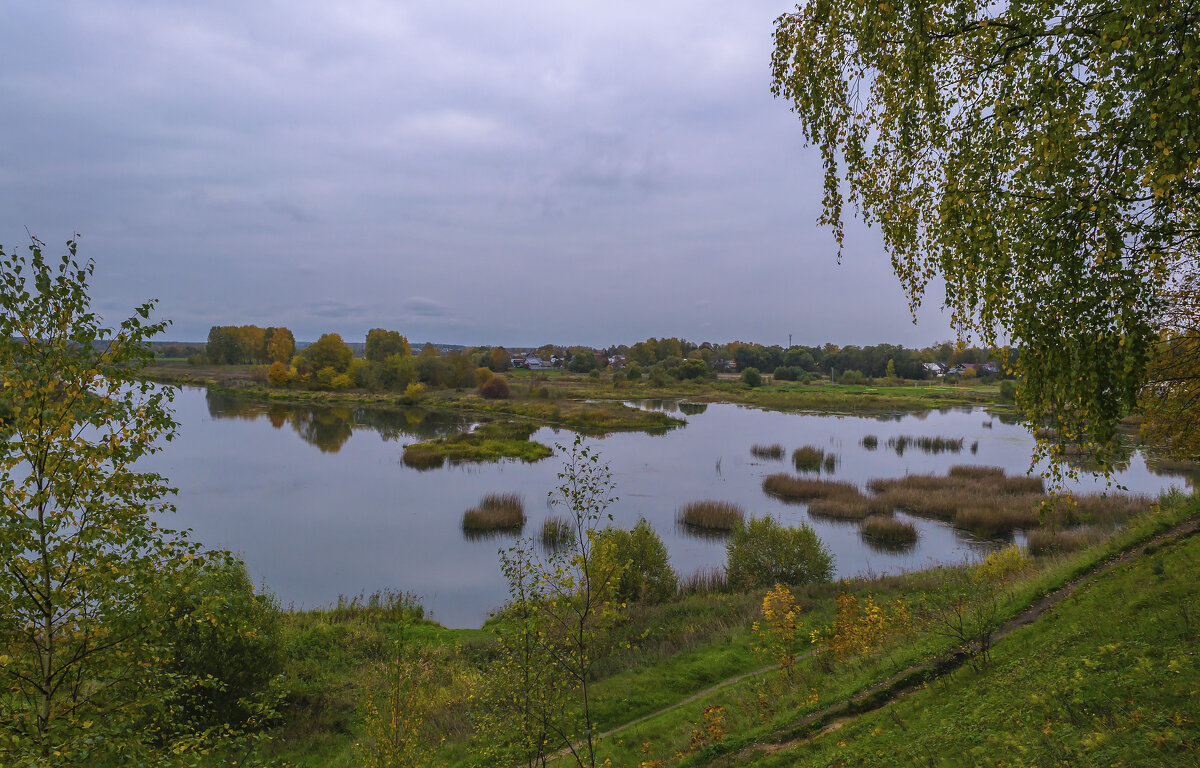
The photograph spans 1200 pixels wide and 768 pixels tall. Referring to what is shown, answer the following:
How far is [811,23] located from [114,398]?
6609mm

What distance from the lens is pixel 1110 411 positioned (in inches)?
156

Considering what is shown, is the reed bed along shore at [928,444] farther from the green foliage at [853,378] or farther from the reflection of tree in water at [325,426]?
the green foliage at [853,378]

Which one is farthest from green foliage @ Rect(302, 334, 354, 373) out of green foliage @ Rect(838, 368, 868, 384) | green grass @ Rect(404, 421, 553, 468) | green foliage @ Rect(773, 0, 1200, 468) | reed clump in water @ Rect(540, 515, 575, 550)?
green foliage @ Rect(773, 0, 1200, 468)

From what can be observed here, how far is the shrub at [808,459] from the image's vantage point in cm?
3803

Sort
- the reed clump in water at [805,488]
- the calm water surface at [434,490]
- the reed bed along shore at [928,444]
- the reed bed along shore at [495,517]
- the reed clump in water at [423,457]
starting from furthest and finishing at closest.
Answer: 1. the reed bed along shore at [928,444]
2. the reed clump in water at [423,457]
3. the reed clump in water at [805,488]
4. the reed bed along shore at [495,517]
5. the calm water surface at [434,490]

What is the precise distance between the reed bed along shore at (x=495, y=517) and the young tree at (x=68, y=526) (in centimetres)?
2216

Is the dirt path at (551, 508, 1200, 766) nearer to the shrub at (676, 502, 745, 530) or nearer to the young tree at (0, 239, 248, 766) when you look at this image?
the young tree at (0, 239, 248, 766)

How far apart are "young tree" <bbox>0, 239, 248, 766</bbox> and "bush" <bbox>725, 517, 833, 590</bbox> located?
673 inches

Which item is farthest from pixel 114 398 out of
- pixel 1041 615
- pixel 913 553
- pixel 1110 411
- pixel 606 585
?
pixel 913 553

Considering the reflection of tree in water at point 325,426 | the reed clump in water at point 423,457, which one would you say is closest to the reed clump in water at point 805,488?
the reed clump in water at point 423,457

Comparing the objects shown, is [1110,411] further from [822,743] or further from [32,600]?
[32,600]

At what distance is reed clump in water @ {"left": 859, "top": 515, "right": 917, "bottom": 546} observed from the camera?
24250 mm

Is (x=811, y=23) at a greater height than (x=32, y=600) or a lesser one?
greater

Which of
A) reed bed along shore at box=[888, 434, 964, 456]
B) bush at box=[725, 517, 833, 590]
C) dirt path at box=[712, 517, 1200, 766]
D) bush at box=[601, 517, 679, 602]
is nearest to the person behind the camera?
dirt path at box=[712, 517, 1200, 766]
